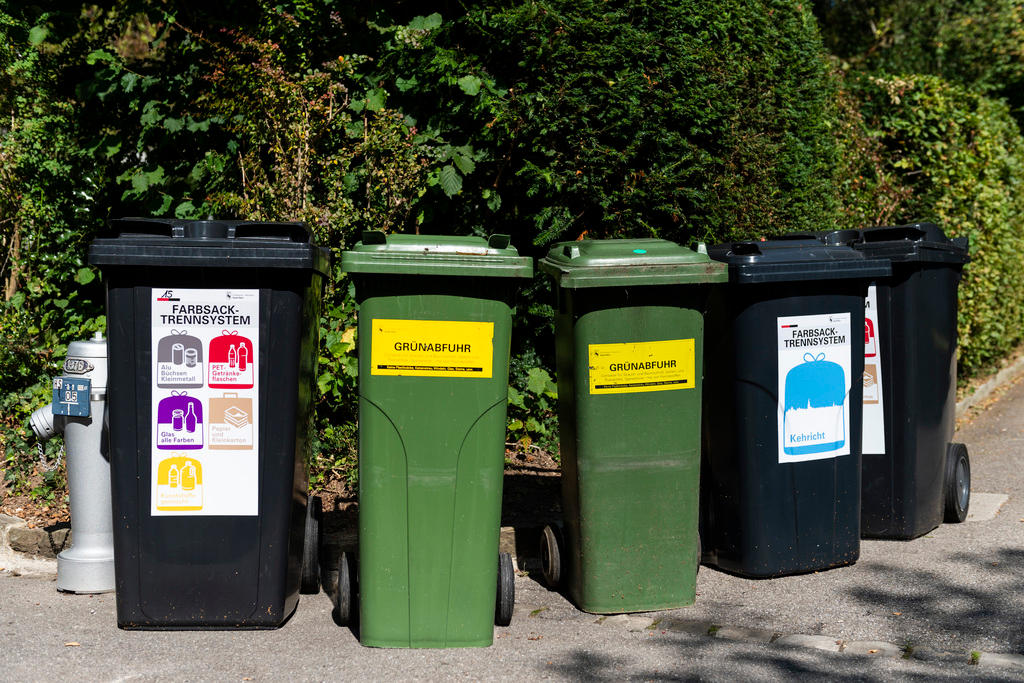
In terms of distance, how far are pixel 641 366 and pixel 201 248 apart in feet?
6.02

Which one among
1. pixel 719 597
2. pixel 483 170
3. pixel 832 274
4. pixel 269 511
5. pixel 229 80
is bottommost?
pixel 719 597

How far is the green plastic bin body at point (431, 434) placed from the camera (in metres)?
4.04

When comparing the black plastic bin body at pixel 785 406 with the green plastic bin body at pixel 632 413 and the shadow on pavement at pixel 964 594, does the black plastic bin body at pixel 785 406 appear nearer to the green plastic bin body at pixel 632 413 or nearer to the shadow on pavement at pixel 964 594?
the shadow on pavement at pixel 964 594

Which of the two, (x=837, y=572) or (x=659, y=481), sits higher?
(x=659, y=481)

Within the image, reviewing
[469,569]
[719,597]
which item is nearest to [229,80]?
[469,569]

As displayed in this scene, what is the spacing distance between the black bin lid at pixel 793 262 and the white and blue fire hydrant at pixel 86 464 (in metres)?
2.87

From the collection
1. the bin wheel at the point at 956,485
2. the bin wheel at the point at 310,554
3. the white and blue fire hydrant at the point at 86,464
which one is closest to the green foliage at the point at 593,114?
the bin wheel at the point at 956,485

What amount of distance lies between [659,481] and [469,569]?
91 centimetres

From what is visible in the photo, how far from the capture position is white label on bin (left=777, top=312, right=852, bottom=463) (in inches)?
190

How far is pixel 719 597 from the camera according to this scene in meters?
4.73

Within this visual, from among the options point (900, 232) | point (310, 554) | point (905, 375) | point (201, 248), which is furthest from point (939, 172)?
point (201, 248)

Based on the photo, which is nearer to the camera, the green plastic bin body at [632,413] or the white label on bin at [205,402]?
the white label on bin at [205,402]

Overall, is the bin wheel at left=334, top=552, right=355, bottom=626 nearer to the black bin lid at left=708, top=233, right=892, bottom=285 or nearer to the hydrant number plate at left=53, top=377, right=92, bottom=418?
the hydrant number plate at left=53, top=377, right=92, bottom=418

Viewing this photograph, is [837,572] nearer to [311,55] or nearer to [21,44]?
[311,55]
